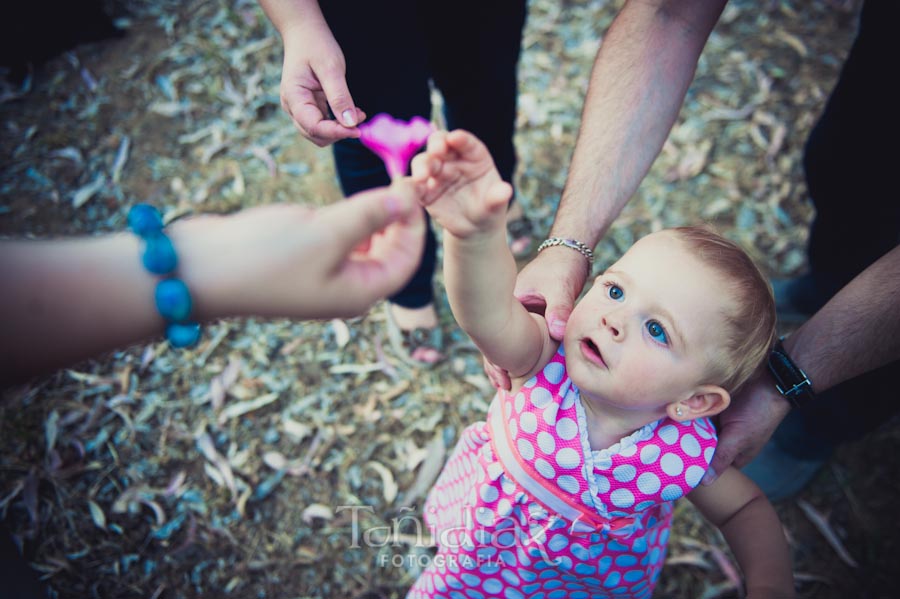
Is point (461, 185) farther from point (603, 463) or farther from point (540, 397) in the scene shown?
point (603, 463)

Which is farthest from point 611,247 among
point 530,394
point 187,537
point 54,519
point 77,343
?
point 54,519

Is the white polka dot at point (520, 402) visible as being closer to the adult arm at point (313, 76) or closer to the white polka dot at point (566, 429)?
the white polka dot at point (566, 429)

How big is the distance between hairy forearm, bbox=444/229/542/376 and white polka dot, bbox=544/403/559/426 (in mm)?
175

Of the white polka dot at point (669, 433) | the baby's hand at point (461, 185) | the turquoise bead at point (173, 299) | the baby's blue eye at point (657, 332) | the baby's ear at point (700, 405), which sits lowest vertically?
the white polka dot at point (669, 433)

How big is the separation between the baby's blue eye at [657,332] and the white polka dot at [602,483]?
1.30 ft

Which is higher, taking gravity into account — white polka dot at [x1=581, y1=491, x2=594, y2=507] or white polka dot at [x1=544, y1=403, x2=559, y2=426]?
white polka dot at [x1=544, y1=403, x2=559, y2=426]

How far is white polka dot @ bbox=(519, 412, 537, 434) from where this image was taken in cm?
155

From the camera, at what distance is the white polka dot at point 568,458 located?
152cm

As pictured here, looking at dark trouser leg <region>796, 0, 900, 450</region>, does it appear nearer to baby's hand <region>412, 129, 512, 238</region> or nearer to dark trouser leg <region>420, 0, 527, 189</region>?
dark trouser leg <region>420, 0, 527, 189</region>

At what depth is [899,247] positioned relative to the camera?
1651mm

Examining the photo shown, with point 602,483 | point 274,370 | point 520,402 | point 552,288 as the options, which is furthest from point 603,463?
point 274,370

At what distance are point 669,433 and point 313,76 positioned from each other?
1.45 meters

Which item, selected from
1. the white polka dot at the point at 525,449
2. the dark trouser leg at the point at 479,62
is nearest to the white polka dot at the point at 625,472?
the white polka dot at the point at 525,449

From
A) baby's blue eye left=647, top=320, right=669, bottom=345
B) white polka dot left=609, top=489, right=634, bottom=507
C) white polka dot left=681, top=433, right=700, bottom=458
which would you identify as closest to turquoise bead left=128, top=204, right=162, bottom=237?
baby's blue eye left=647, top=320, right=669, bottom=345
